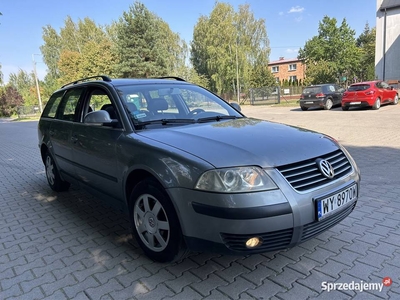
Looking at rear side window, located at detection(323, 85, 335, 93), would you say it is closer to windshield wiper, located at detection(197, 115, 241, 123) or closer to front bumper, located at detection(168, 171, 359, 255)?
windshield wiper, located at detection(197, 115, 241, 123)

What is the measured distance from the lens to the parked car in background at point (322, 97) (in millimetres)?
18453

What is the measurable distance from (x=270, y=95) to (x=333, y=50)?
50.0 feet

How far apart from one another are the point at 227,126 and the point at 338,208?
1.25 meters

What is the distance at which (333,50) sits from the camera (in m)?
39.9

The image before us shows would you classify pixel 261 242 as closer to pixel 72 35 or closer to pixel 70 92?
pixel 70 92

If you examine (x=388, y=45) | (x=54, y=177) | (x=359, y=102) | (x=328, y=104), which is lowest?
(x=54, y=177)

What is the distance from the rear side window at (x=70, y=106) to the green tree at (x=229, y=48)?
3595 cm

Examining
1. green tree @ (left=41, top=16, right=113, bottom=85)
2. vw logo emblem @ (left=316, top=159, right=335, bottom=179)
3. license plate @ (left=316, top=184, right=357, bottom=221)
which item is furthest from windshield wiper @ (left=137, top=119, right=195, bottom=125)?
green tree @ (left=41, top=16, right=113, bottom=85)

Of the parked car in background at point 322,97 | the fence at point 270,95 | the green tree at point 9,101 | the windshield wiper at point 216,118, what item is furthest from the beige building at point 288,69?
the windshield wiper at point 216,118

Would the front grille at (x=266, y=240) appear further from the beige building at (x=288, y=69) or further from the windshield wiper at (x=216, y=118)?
the beige building at (x=288, y=69)

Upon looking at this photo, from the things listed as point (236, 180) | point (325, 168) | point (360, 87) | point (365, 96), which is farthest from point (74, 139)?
point (360, 87)

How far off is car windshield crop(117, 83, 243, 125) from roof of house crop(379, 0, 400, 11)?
37.5m

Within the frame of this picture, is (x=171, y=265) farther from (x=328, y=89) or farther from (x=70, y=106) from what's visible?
(x=328, y=89)

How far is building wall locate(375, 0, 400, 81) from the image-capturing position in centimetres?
3266
